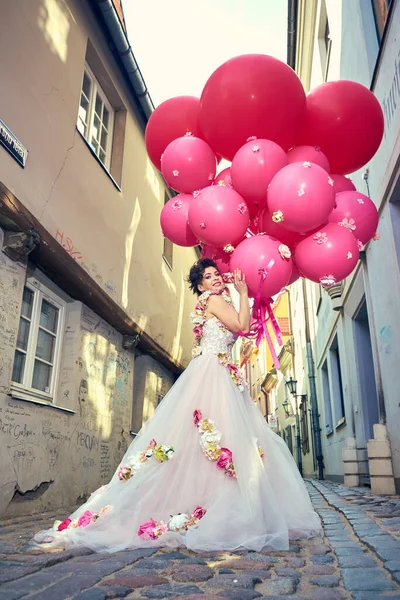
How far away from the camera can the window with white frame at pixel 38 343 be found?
207 inches

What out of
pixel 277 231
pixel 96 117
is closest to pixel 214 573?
pixel 277 231

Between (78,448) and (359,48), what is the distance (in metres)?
6.48

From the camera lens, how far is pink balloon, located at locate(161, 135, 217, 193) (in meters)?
3.70

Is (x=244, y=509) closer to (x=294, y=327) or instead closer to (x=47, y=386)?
(x=47, y=386)

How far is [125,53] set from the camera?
8031mm

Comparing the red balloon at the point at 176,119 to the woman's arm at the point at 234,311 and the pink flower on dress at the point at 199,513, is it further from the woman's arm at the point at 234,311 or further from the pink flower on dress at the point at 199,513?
the pink flower on dress at the point at 199,513

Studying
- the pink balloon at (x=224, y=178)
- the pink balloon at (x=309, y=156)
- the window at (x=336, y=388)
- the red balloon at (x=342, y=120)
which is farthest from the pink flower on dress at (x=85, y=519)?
the window at (x=336, y=388)

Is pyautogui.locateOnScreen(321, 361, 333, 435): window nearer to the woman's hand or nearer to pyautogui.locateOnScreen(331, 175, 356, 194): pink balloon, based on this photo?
pyautogui.locateOnScreen(331, 175, 356, 194): pink balloon

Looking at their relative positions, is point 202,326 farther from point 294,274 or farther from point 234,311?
point 294,274

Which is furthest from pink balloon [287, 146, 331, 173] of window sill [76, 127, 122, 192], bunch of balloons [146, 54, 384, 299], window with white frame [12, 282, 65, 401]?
window sill [76, 127, 122, 192]

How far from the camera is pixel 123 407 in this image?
8.07 meters

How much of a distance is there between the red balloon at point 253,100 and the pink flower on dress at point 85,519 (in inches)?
107

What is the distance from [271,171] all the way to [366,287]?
165 inches

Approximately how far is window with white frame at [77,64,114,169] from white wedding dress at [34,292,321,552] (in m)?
5.08
